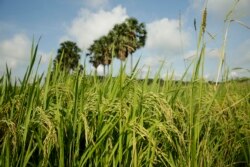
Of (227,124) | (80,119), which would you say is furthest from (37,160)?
(227,124)

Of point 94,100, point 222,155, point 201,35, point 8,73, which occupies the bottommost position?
point 222,155

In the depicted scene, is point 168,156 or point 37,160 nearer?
point 37,160

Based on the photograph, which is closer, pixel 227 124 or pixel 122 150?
pixel 122 150

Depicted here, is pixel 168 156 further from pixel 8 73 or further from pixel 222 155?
pixel 8 73

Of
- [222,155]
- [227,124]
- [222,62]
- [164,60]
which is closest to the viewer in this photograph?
[222,62]

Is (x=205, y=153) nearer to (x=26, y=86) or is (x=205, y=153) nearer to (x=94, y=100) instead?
(x=94, y=100)

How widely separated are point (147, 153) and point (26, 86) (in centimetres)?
118

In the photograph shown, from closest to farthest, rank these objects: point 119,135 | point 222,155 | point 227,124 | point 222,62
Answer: point 119,135 → point 222,62 → point 222,155 → point 227,124

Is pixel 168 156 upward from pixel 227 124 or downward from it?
downward

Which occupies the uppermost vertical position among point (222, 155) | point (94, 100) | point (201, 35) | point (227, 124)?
point (201, 35)

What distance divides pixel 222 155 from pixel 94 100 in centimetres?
134

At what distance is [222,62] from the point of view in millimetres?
2502

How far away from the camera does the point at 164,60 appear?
3.46 metres

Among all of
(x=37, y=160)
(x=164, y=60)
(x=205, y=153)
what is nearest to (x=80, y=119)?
(x=37, y=160)
